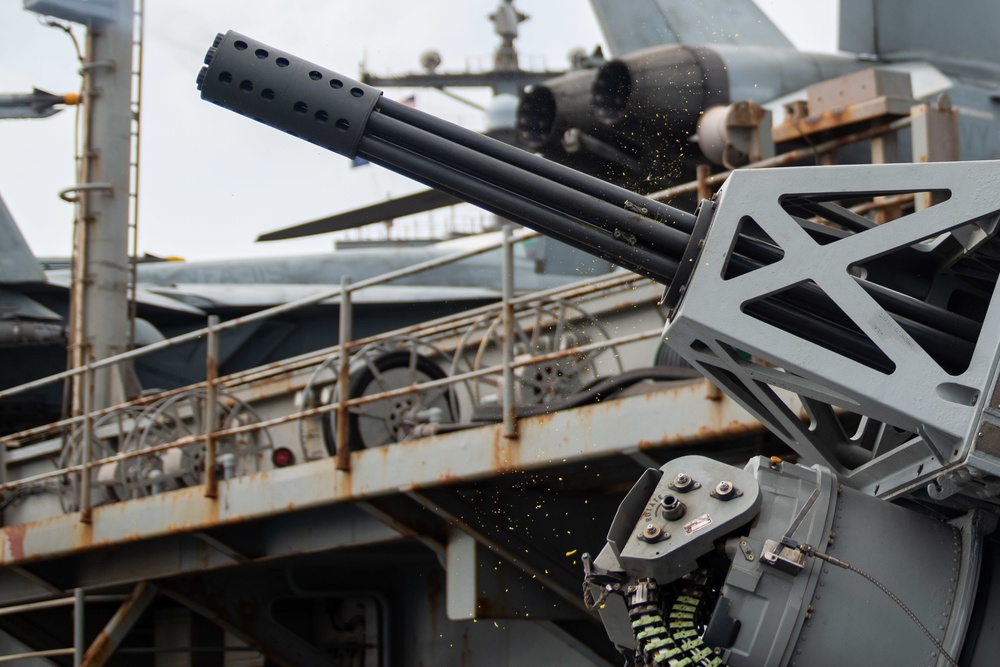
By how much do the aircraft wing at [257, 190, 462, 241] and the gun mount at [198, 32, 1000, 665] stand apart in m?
14.7

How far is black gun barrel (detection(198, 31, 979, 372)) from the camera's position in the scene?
3.88m

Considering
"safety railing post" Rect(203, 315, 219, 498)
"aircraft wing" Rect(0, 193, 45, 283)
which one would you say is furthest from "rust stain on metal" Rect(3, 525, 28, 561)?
"aircraft wing" Rect(0, 193, 45, 283)

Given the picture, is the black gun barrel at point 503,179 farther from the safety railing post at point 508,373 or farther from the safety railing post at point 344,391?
the safety railing post at point 344,391

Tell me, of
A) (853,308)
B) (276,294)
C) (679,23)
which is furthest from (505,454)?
(276,294)

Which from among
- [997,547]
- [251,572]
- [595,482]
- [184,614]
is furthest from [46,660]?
[997,547]

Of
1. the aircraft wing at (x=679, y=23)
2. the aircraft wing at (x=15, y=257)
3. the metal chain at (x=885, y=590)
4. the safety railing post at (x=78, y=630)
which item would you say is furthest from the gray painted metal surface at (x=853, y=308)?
the aircraft wing at (x=15, y=257)

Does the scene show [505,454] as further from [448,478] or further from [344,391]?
[344,391]

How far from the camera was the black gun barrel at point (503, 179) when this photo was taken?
153 inches

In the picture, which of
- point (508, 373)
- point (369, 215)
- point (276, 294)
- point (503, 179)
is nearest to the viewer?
point (503, 179)

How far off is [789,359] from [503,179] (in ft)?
3.33

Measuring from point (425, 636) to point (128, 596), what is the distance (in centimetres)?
254

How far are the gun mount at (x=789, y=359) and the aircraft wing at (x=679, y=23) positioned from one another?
970 centimetres

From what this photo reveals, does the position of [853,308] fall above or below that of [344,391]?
above

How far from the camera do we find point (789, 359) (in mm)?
3758
